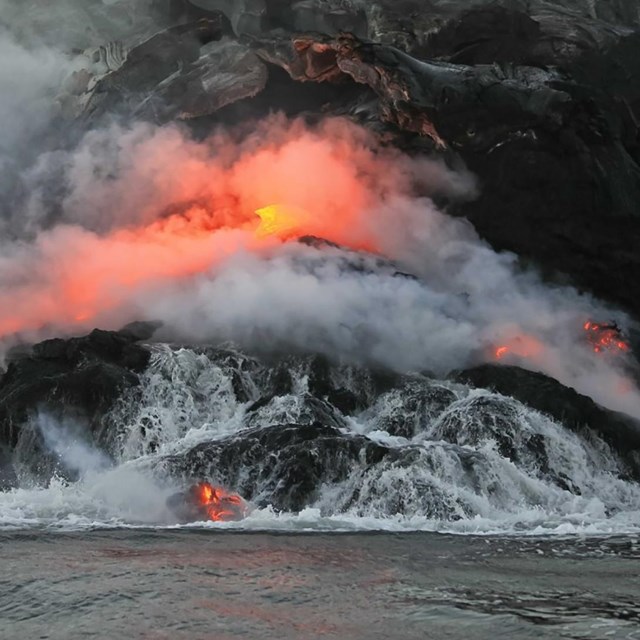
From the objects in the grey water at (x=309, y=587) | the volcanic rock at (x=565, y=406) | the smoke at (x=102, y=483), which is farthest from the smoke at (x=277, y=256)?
the grey water at (x=309, y=587)

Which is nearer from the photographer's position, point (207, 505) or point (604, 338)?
point (207, 505)

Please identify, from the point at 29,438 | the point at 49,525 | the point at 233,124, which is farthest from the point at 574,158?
the point at 49,525

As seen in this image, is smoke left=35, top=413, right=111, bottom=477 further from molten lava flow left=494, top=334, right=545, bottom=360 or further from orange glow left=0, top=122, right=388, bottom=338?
molten lava flow left=494, top=334, right=545, bottom=360

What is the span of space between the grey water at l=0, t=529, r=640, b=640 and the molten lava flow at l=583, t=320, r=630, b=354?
1397 cm

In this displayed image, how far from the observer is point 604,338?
25.9 meters

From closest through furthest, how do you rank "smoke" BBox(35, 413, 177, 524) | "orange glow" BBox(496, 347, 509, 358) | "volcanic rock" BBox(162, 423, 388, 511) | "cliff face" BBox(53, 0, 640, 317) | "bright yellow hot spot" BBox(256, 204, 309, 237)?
"smoke" BBox(35, 413, 177, 524)
"volcanic rock" BBox(162, 423, 388, 511)
"orange glow" BBox(496, 347, 509, 358)
"cliff face" BBox(53, 0, 640, 317)
"bright yellow hot spot" BBox(256, 204, 309, 237)

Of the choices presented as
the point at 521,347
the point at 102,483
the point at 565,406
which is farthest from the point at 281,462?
the point at 521,347

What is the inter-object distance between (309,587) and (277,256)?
63.5ft

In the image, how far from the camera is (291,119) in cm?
3334

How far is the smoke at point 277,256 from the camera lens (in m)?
24.2

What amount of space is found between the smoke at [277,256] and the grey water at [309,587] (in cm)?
1129

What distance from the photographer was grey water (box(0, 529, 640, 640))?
23.7 feet

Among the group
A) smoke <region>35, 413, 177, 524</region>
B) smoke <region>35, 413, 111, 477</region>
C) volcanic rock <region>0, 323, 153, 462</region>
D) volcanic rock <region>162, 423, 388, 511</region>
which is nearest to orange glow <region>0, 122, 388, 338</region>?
volcanic rock <region>0, 323, 153, 462</region>

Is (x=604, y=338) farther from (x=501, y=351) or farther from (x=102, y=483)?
(x=102, y=483)
